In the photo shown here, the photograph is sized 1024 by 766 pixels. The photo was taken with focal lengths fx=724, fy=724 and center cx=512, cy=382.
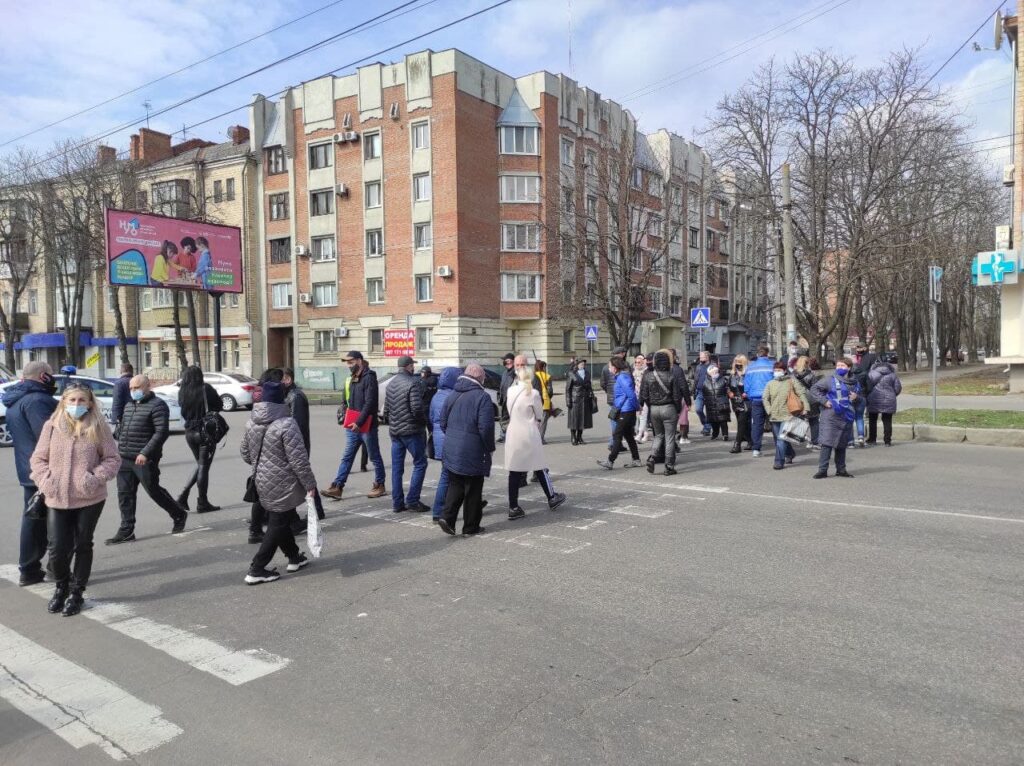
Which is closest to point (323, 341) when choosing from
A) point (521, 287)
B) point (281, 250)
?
point (281, 250)

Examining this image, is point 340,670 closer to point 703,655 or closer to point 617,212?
point 703,655

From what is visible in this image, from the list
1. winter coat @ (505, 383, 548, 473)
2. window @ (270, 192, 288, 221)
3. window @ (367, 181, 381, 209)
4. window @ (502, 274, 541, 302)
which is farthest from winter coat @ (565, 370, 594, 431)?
window @ (270, 192, 288, 221)

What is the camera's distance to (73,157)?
123 feet

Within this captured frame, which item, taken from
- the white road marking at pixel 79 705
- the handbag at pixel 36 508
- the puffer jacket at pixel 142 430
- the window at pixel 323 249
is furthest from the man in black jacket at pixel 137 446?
the window at pixel 323 249

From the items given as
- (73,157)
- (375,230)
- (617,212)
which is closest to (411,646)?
(617,212)

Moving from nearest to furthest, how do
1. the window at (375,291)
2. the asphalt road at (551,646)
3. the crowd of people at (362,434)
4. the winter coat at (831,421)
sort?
the asphalt road at (551,646), the crowd of people at (362,434), the winter coat at (831,421), the window at (375,291)

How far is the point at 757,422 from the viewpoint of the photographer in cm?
1183

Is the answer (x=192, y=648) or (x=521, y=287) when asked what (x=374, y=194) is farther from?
(x=192, y=648)

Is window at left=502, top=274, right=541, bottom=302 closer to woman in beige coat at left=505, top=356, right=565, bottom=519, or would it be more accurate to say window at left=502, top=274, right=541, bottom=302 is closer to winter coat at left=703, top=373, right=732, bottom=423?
winter coat at left=703, top=373, right=732, bottom=423

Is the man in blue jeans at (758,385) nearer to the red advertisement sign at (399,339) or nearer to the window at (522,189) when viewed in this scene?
the red advertisement sign at (399,339)

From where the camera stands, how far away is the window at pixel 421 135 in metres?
38.3

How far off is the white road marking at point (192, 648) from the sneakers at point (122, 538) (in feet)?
6.28

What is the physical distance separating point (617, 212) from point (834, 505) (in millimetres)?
25887

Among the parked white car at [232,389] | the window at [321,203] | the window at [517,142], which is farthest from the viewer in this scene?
the window at [321,203]
